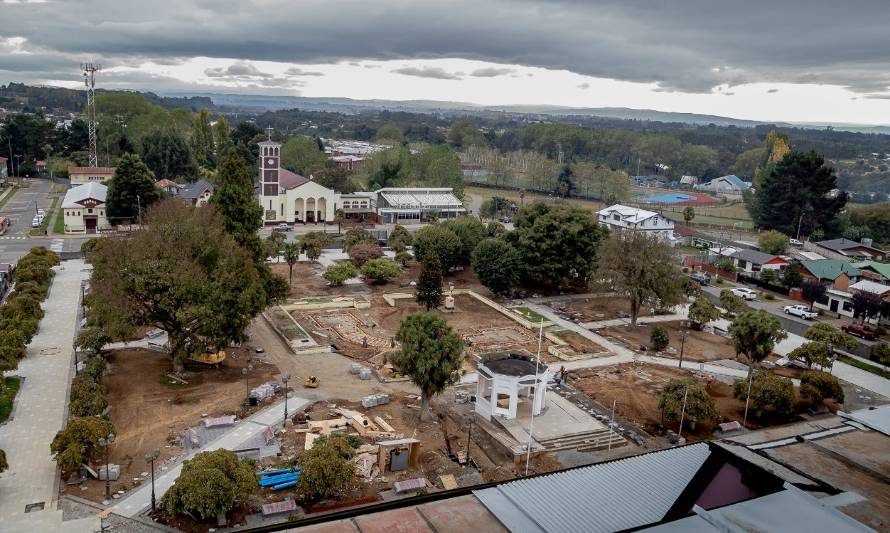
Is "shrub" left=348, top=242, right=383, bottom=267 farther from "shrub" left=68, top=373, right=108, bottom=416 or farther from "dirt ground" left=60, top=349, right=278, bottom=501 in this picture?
"shrub" left=68, top=373, right=108, bottom=416

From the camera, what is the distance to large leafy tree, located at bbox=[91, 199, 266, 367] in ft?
85.5

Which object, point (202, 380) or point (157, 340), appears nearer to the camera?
point (202, 380)

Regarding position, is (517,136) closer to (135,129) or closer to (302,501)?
(135,129)

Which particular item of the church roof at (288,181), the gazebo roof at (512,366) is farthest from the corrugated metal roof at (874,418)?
the church roof at (288,181)

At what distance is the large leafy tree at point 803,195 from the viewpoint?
67500 millimetres

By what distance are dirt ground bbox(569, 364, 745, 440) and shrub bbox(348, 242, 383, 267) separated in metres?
21.4

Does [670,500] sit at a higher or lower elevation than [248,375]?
higher

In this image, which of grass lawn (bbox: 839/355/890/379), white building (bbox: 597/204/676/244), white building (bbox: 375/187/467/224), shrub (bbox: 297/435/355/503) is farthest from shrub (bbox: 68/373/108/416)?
white building (bbox: 597/204/676/244)

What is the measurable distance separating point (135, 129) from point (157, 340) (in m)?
76.3

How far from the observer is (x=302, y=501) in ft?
62.5

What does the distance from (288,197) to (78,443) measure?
48769 millimetres

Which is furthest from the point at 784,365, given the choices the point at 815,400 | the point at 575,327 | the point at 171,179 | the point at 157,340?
the point at 171,179

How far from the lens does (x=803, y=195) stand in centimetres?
6781

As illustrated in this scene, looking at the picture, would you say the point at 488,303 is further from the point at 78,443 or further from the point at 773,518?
the point at 773,518
